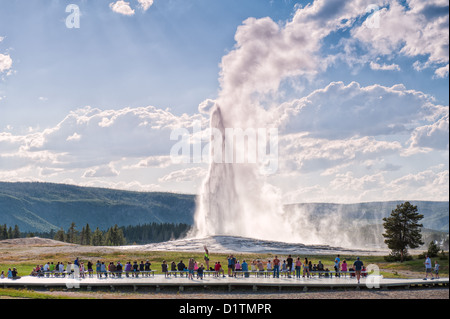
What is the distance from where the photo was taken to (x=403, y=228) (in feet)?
206

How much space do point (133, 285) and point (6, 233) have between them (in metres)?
134

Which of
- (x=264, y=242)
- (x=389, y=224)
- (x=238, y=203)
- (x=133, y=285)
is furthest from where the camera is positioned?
(x=238, y=203)

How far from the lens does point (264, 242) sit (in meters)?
92.9

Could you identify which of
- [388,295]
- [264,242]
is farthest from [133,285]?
[264,242]

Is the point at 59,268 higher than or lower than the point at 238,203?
lower

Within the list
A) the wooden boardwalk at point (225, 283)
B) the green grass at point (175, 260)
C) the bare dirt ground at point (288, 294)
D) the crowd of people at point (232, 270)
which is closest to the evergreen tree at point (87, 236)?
the green grass at point (175, 260)

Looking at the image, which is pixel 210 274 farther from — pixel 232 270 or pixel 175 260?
pixel 175 260

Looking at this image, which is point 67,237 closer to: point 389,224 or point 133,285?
point 389,224

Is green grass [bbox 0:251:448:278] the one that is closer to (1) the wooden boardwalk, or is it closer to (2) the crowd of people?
(2) the crowd of people

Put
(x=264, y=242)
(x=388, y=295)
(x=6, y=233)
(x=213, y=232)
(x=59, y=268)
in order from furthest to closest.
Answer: (x=6, y=233)
(x=213, y=232)
(x=264, y=242)
(x=59, y=268)
(x=388, y=295)

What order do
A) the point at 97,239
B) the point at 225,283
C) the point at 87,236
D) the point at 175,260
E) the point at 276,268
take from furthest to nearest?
the point at 87,236 < the point at 97,239 < the point at 175,260 < the point at 276,268 < the point at 225,283

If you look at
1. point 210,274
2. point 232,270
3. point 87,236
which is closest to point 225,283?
point 232,270
